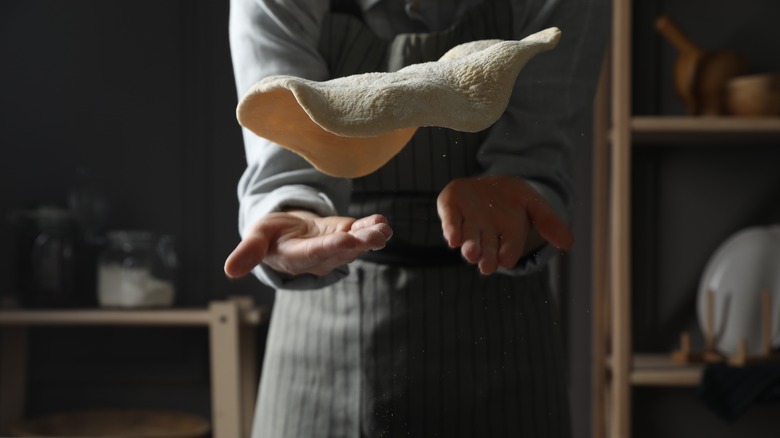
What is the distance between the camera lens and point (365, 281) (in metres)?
0.32

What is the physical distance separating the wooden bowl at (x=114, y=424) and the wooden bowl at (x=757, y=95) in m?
0.87

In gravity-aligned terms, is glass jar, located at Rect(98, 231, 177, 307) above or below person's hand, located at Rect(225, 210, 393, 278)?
below

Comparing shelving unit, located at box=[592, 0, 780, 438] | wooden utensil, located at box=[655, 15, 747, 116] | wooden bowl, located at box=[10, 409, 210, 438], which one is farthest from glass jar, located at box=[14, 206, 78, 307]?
wooden utensil, located at box=[655, 15, 747, 116]

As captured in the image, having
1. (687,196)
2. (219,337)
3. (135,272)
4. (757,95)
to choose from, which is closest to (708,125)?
(757,95)

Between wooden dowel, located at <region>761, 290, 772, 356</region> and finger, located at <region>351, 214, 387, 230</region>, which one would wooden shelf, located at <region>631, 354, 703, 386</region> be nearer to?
wooden dowel, located at <region>761, 290, 772, 356</region>

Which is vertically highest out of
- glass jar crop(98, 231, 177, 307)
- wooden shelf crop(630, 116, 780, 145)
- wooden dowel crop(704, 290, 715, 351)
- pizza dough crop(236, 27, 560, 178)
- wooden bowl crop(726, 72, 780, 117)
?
wooden bowl crop(726, 72, 780, 117)

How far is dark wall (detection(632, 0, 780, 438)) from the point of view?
133cm

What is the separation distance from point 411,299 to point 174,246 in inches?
48.4

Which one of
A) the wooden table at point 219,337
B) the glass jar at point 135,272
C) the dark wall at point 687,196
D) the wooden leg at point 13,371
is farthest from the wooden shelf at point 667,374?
the wooden leg at point 13,371

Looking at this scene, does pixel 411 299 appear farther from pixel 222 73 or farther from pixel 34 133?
pixel 34 133

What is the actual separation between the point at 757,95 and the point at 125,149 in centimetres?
97

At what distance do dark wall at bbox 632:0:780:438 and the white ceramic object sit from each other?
0.09 m

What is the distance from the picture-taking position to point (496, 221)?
0.66 feet

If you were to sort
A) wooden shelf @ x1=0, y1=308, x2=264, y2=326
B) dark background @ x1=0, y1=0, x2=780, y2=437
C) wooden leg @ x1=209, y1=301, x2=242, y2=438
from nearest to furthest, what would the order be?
wooden leg @ x1=209, y1=301, x2=242, y2=438
wooden shelf @ x1=0, y1=308, x2=264, y2=326
dark background @ x1=0, y1=0, x2=780, y2=437
